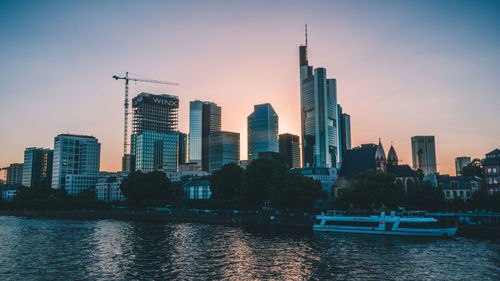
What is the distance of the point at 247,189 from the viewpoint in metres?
135

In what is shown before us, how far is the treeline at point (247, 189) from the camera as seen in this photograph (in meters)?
121

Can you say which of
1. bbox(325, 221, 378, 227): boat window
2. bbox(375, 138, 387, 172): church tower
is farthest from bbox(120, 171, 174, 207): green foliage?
bbox(325, 221, 378, 227): boat window

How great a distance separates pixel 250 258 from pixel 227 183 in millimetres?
97431

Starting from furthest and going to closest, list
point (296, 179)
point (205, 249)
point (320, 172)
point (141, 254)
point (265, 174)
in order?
point (320, 172) → point (265, 174) → point (296, 179) → point (205, 249) → point (141, 254)

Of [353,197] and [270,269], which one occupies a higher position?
[353,197]

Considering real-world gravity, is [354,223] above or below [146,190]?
below

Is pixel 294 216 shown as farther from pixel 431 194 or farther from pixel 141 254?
pixel 141 254

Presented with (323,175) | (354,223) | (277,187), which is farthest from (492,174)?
(323,175)

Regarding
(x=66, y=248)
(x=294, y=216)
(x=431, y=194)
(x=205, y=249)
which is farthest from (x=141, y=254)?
(x=431, y=194)

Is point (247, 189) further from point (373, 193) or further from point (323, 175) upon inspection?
point (323, 175)

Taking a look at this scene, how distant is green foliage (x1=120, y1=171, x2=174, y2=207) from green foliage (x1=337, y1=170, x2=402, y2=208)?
8966cm

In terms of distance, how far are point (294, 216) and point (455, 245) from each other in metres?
53.6

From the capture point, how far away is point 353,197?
11188 cm

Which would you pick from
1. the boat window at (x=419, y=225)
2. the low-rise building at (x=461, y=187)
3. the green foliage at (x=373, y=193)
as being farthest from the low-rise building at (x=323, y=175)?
the boat window at (x=419, y=225)
